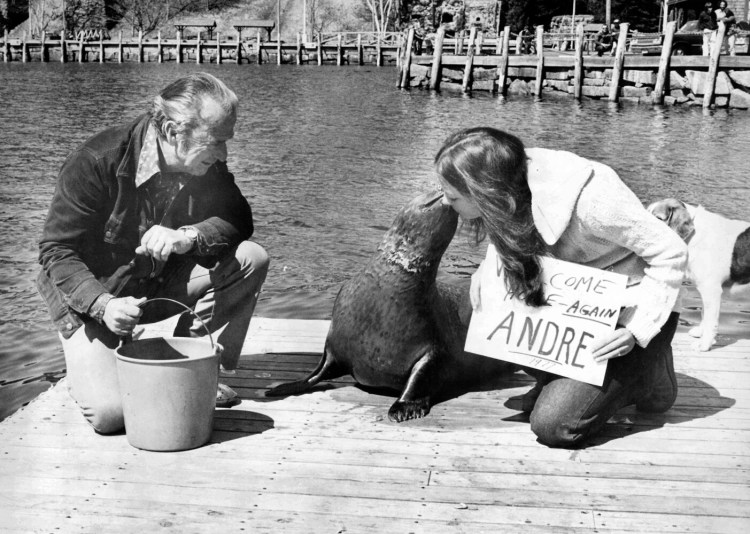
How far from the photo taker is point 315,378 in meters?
4.63

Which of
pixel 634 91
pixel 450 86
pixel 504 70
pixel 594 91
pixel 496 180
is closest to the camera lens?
pixel 496 180

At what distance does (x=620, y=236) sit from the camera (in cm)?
371

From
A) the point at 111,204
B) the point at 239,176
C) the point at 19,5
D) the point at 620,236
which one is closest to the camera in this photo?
the point at 620,236

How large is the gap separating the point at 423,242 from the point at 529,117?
22698 mm

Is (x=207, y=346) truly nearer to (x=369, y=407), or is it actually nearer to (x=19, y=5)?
(x=369, y=407)

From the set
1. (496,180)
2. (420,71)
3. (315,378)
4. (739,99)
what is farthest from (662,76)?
(496,180)

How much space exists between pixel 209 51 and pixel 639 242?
6010cm

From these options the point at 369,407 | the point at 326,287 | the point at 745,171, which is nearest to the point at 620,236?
the point at 369,407

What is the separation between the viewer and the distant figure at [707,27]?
30812 millimetres

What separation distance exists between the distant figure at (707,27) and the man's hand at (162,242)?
27.7m

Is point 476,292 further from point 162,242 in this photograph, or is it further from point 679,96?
point 679,96

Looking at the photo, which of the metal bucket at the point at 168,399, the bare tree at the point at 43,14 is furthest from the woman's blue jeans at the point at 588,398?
the bare tree at the point at 43,14

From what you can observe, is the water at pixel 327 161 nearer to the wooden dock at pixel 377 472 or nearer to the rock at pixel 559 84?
the wooden dock at pixel 377 472

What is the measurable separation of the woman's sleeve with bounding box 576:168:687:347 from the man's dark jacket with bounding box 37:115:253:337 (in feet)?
4.85
